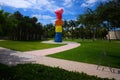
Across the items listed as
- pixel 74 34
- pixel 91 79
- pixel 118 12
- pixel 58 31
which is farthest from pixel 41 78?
pixel 74 34

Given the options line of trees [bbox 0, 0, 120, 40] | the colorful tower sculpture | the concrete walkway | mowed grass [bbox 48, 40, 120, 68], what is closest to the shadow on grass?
the concrete walkway

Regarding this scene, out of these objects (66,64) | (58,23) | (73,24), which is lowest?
(66,64)

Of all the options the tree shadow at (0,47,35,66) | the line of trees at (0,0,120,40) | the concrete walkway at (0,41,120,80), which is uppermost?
the line of trees at (0,0,120,40)

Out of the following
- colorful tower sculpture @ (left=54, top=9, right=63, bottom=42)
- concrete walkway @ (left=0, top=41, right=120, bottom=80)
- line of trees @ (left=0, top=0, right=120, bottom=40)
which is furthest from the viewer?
colorful tower sculpture @ (left=54, top=9, right=63, bottom=42)

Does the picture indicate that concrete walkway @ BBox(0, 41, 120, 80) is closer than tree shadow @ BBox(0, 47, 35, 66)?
Yes

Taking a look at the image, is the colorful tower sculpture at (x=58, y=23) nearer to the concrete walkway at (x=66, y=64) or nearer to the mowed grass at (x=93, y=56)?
the mowed grass at (x=93, y=56)

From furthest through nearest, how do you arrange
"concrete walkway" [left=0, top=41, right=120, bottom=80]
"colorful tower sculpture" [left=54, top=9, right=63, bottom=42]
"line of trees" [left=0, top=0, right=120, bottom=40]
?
"colorful tower sculpture" [left=54, top=9, right=63, bottom=42], "line of trees" [left=0, top=0, right=120, bottom=40], "concrete walkway" [left=0, top=41, right=120, bottom=80]

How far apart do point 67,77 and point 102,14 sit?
630 centimetres

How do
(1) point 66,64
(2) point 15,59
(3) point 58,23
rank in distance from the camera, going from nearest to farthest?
(1) point 66,64 → (2) point 15,59 → (3) point 58,23

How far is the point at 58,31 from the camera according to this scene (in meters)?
41.4

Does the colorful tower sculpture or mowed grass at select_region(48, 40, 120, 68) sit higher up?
the colorful tower sculpture

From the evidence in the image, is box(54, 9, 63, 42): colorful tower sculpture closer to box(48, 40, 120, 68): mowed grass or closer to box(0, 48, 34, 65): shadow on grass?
box(48, 40, 120, 68): mowed grass

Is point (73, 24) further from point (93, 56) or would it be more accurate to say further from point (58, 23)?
point (93, 56)

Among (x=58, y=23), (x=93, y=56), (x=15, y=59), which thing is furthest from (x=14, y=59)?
(x=58, y=23)
